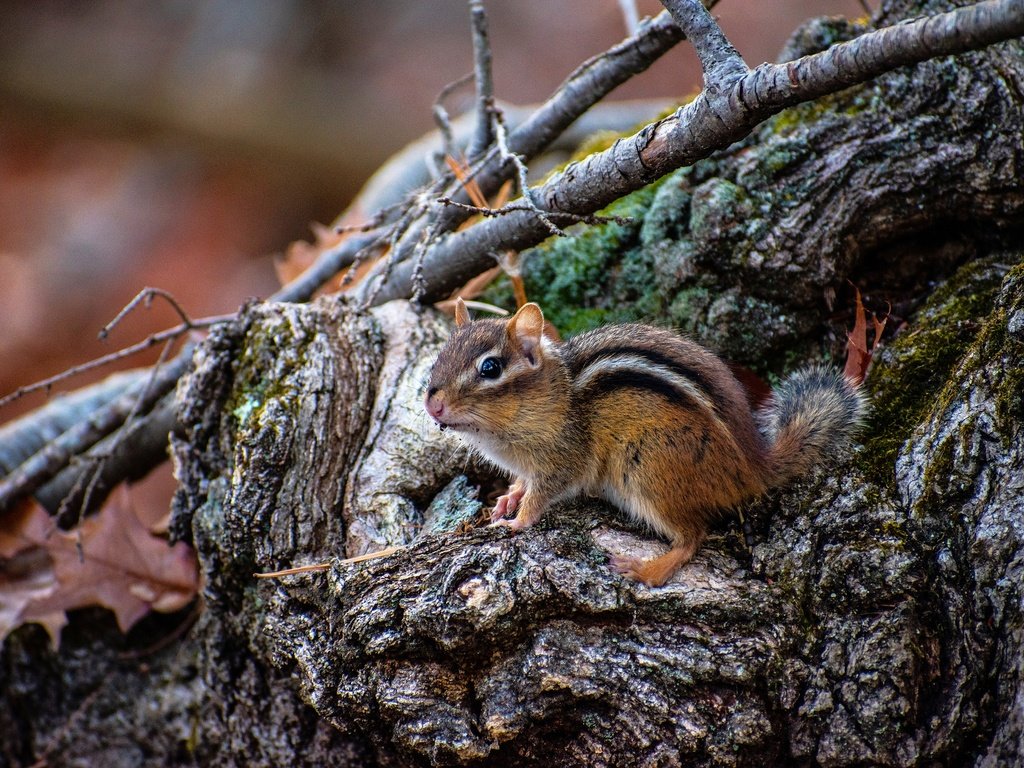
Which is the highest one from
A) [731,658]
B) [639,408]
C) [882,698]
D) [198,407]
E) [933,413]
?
[198,407]

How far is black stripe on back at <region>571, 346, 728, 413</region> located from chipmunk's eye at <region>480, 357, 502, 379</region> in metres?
0.38

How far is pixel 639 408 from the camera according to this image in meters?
3.21

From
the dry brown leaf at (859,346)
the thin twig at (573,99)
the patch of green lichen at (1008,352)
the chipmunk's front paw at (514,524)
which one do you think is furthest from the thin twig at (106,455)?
the patch of green lichen at (1008,352)

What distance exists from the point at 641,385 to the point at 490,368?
0.65 m

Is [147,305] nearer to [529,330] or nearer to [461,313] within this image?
[461,313]

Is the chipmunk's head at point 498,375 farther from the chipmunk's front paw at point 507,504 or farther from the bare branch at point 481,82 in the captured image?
the bare branch at point 481,82

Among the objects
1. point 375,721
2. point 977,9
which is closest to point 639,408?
point 375,721

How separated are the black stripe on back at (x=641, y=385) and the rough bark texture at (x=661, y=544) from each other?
0.45 m

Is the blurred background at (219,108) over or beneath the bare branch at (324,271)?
over

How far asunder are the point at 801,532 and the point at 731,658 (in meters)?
0.51

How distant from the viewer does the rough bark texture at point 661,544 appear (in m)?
2.60

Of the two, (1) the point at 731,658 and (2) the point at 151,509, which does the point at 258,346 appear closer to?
(1) the point at 731,658

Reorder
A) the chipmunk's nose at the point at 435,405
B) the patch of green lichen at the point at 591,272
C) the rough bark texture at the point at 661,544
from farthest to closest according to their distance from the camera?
Answer: the patch of green lichen at the point at 591,272, the chipmunk's nose at the point at 435,405, the rough bark texture at the point at 661,544

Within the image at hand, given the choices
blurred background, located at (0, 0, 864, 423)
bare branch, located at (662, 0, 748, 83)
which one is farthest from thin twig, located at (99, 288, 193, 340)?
blurred background, located at (0, 0, 864, 423)
